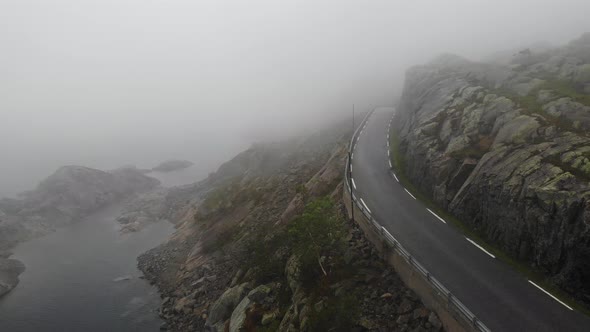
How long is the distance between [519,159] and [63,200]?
114786 mm

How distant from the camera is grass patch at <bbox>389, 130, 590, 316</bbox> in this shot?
2006 cm

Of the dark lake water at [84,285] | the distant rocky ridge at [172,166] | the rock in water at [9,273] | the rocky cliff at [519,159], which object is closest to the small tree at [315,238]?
the rocky cliff at [519,159]

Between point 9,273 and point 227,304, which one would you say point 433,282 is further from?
point 9,273

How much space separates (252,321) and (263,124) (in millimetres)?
165877

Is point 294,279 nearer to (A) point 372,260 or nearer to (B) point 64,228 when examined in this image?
(A) point 372,260

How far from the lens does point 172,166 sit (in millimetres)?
154875

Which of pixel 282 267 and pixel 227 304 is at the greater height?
pixel 282 267

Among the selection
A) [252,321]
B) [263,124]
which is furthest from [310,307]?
[263,124]

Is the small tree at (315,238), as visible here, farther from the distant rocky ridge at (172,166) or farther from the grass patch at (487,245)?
the distant rocky ridge at (172,166)

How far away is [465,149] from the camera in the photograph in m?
33.4

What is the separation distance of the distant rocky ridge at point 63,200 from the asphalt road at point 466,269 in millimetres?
82477

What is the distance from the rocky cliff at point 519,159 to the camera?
20984 mm

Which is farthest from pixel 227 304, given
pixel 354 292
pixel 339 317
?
pixel 339 317

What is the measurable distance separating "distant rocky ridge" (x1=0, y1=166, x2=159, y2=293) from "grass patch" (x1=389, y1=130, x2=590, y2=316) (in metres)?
83.0
